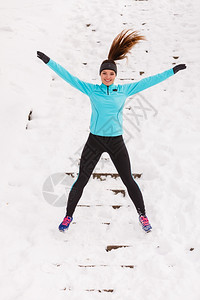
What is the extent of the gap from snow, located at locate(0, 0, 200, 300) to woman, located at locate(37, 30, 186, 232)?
306mm

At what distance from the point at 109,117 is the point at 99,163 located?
3.81ft

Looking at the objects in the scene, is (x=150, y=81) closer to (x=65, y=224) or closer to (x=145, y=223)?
(x=145, y=223)

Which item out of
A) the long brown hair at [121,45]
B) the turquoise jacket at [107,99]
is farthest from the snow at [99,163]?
the long brown hair at [121,45]

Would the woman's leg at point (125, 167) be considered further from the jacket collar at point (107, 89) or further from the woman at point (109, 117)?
the jacket collar at point (107, 89)

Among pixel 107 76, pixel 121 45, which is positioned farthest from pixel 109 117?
pixel 121 45

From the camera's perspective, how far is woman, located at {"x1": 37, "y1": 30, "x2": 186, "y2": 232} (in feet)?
9.96

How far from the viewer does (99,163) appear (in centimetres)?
410

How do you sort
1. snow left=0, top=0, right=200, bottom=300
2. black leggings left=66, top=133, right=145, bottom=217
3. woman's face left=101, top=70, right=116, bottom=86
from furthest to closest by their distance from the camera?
black leggings left=66, top=133, right=145, bottom=217 < woman's face left=101, top=70, right=116, bottom=86 < snow left=0, top=0, right=200, bottom=300

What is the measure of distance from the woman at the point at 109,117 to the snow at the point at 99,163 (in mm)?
306

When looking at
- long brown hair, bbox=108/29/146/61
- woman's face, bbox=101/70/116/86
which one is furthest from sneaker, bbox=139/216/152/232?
long brown hair, bbox=108/29/146/61

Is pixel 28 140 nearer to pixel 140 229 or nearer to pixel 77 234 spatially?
pixel 77 234

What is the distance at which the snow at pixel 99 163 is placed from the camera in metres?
2.84

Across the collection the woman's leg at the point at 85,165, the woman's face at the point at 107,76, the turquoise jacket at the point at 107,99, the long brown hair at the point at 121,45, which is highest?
the long brown hair at the point at 121,45

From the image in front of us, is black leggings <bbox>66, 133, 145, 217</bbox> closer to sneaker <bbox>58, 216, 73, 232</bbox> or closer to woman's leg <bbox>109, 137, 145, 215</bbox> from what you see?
woman's leg <bbox>109, 137, 145, 215</bbox>
